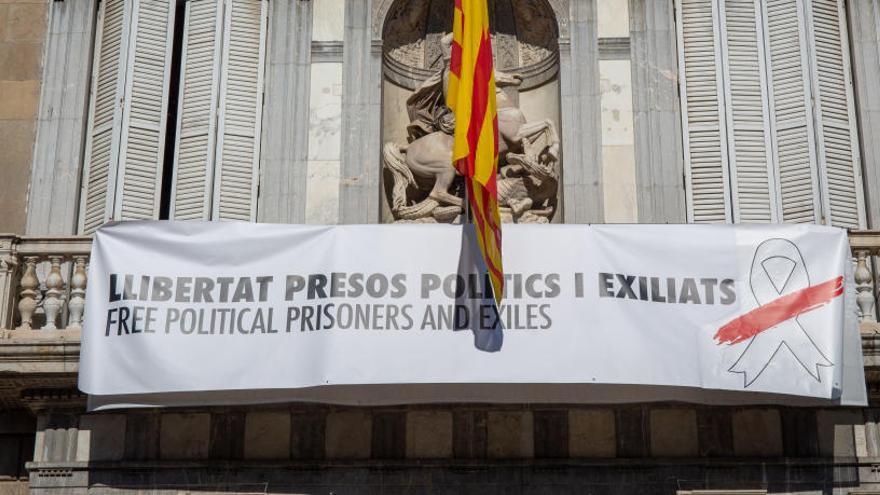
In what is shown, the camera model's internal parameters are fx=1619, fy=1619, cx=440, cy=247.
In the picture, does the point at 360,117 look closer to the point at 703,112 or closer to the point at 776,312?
the point at 703,112

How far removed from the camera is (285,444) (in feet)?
51.1

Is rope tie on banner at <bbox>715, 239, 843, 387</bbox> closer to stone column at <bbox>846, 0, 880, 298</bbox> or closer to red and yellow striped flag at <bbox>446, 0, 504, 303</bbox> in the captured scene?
stone column at <bbox>846, 0, 880, 298</bbox>

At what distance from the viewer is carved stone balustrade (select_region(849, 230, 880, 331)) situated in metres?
15.9

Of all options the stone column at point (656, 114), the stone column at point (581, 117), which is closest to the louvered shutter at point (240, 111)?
the stone column at point (581, 117)

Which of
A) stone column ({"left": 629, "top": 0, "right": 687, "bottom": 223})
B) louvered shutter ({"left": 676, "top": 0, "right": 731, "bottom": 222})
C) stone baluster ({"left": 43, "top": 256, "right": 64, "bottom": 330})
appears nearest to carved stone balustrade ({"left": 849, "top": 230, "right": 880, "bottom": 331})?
louvered shutter ({"left": 676, "top": 0, "right": 731, "bottom": 222})

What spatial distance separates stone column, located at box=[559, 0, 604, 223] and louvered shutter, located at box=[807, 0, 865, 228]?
237 cm

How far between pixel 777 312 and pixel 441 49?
5.66 metres

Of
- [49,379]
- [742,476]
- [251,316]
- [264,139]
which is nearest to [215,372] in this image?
[251,316]

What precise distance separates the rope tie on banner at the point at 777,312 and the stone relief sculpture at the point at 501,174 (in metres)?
3.02

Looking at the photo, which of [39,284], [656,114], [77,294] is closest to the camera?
[77,294]

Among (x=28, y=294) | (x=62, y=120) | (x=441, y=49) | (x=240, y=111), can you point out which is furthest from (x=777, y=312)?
(x=62, y=120)

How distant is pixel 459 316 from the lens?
15.2m

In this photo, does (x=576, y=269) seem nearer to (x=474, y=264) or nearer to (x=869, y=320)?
(x=474, y=264)

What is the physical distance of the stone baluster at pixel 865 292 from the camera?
15.8m
